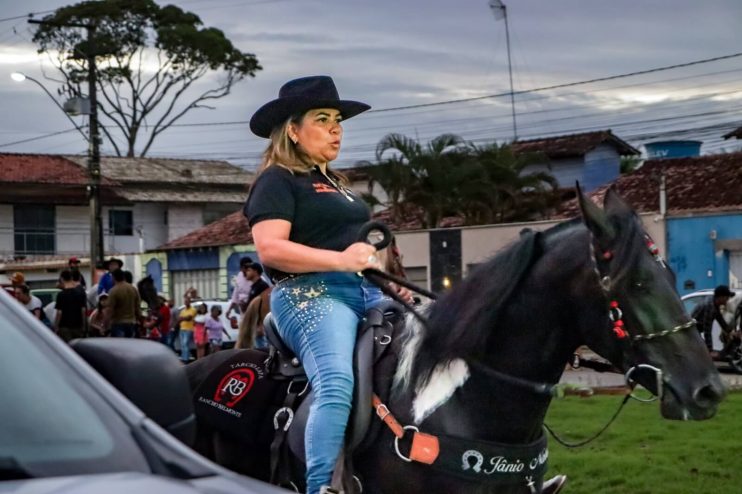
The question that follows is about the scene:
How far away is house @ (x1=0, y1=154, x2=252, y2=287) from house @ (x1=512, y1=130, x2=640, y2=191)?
1719cm

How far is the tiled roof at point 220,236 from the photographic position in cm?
4800

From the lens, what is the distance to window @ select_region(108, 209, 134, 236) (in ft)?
199

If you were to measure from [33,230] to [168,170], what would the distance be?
936cm

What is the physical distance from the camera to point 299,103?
541 centimetres

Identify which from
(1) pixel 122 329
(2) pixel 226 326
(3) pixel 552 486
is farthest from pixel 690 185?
(3) pixel 552 486

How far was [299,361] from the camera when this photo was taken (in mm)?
5270

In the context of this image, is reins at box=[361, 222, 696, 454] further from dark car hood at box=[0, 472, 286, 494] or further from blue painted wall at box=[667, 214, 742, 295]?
blue painted wall at box=[667, 214, 742, 295]

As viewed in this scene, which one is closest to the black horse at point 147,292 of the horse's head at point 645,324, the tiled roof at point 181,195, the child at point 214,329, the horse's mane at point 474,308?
the child at point 214,329

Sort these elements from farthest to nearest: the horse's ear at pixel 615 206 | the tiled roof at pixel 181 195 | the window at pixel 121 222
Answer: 1. the window at pixel 121 222
2. the tiled roof at pixel 181 195
3. the horse's ear at pixel 615 206

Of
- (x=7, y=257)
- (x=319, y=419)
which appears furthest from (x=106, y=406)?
(x=7, y=257)

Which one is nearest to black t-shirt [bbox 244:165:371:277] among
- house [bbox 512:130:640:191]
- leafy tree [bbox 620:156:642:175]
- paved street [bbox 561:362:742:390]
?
paved street [bbox 561:362:742:390]

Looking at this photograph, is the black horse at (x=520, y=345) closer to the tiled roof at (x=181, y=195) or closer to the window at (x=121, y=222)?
the tiled roof at (x=181, y=195)

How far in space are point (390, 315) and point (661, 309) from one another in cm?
113

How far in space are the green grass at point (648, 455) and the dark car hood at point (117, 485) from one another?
5.13m
